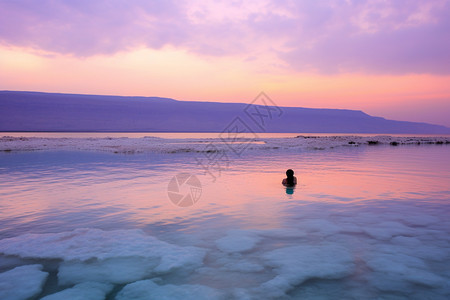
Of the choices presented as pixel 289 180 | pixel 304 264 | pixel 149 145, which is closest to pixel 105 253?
pixel 304 264

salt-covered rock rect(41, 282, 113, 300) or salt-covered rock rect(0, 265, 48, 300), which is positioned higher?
salt-covered rock rect(0, 265, 48, 300)

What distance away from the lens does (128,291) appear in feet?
16.2

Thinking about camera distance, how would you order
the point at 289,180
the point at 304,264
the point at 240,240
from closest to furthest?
1. the point at 304,264
2. the point at 240,240
3. the point at 289,180

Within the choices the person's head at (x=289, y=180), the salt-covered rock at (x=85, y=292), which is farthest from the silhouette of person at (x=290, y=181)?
the salt-covered rock at (x=85, y=292)

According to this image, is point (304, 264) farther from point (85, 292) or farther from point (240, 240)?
point (85, 292)

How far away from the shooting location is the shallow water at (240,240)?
5.05 metres

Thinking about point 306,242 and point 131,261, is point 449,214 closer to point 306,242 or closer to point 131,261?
point 306,242

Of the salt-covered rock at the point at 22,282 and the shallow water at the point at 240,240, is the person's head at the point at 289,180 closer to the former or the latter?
the shallow water at the point at 240,240

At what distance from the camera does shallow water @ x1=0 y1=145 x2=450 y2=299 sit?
16.6 ft

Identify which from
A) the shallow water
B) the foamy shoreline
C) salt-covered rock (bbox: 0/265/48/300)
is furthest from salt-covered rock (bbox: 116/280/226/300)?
the foamy shoreline

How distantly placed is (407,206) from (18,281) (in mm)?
10365

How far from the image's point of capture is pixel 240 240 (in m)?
6.79

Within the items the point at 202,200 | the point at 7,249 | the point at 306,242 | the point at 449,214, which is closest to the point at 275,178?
the point at 202,200

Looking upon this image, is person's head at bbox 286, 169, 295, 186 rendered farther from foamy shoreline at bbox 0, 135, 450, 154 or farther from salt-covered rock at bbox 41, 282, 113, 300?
foamy shoreline at bbox 0, 135, 450, 154
